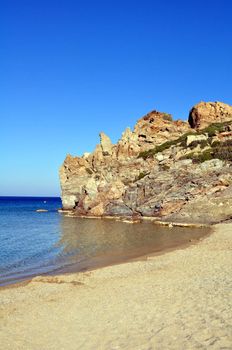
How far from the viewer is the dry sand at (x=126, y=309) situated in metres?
11.5

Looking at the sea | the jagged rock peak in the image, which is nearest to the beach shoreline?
the sea

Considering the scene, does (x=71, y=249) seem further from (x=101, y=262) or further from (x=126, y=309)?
(x=126, y=309)

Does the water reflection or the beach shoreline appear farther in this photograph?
the water reflection

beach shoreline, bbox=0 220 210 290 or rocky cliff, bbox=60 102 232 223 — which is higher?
rocky cliff, bbox=60 102 232 223

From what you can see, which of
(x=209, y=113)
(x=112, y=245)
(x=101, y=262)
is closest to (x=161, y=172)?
(x=112, y=245)

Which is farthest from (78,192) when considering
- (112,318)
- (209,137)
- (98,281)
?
(112,318)

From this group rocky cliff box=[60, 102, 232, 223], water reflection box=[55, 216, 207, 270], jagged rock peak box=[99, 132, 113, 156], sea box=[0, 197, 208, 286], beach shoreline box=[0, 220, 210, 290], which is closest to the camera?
beach shoreline box=[0, 220, 210, 290]

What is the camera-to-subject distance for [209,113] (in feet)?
363

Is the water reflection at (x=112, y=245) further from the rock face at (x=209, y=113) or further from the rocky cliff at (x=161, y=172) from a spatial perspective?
the rock face at (x=209, y=113)

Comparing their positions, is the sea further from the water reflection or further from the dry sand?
the dry sand

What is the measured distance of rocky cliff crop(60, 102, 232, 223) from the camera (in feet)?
201

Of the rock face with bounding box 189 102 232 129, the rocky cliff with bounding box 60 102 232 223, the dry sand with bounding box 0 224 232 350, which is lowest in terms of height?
the dry sand with bounding box 0 224 232 350

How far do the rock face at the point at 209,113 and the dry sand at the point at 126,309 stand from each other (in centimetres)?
8948

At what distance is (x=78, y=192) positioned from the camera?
9294 centimetres
